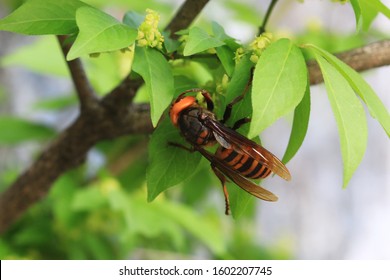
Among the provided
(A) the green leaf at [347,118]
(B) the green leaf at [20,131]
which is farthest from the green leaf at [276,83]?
(B) the green leaf at [20,131]

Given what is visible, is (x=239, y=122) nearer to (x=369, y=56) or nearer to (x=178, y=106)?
(x=178, y=106)

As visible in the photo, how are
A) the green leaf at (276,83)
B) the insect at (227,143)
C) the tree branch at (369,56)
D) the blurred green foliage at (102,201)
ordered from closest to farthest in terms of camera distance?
1. the green leaf at (276,83)
2. the insect at (227,143)
3. the tree branch at (369,56)
4. the blurred green foliage at (102,201)

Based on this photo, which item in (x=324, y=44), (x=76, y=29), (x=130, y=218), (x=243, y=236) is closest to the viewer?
(x=76, y=29)

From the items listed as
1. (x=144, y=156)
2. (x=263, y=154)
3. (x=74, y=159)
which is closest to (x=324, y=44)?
(x=144, y=156)

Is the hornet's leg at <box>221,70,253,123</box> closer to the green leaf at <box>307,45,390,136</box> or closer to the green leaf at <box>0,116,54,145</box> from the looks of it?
the green leaf at <box>307,45,390,136</box>

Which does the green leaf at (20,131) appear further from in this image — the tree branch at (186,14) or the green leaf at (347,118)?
the green leaf at (347,118)

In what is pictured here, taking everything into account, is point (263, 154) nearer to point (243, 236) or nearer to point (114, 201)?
point (114, 201)

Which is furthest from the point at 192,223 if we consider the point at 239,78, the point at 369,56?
the point at 239,78
